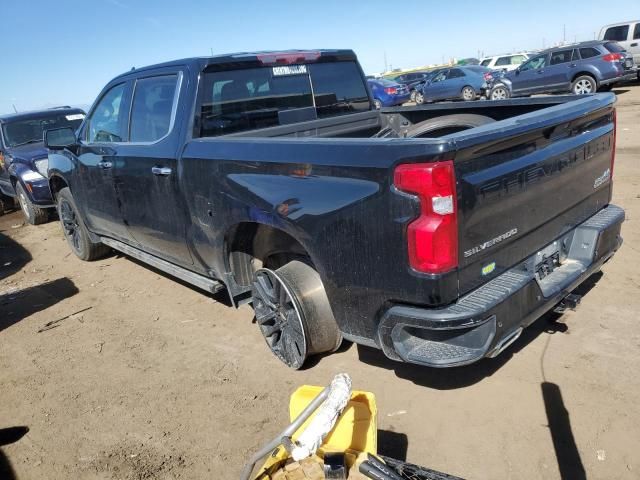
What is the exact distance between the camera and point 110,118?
482 cm

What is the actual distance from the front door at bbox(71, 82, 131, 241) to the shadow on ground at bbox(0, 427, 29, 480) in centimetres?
200

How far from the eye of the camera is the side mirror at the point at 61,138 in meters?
5.30

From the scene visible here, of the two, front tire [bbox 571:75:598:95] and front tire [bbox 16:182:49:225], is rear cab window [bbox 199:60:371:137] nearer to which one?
front tire [bbox 16:182:49:225]

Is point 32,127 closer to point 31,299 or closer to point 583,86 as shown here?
point 31,299

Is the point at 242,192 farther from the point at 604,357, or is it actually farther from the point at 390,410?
the point at 604,357

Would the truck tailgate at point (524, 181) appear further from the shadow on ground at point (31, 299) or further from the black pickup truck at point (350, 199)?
the shadow on ground at point (31, 299)

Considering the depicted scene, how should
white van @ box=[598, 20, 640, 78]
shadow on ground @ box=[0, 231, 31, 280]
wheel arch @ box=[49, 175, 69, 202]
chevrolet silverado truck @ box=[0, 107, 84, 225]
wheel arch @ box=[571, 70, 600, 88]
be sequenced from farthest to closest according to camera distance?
white van @ box=[598, 20, 640, 78]
wheel arch @ box=[571, 70, 600, 88]
chevrolet silverado truck @ box=[0, 107, 84, 225]
shadow on ground @ box=[0, 231, 31, 280]
wheel arch @ box=[49, 175, 69, 202]

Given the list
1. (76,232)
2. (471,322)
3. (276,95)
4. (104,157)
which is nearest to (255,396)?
(471,322)

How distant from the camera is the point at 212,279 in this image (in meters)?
4.05

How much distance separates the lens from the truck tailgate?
7.98 ft

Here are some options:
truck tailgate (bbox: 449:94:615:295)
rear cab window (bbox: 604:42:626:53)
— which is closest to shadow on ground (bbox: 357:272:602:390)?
truck tailgate (bbox: 449:94:615:295)

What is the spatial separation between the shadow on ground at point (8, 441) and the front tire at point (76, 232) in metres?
3.02

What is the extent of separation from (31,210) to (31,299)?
3.76 metres

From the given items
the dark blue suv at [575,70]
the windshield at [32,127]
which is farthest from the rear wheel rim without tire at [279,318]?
the dark blue suv at [575,70]
